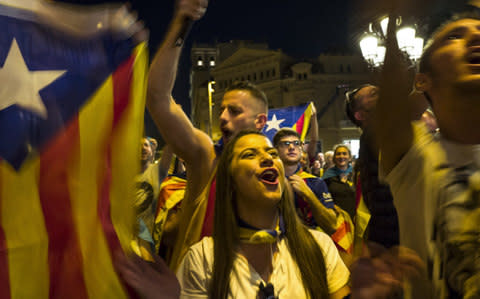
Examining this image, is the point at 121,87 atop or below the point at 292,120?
atop

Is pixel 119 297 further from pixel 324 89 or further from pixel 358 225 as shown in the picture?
pixel 324 89

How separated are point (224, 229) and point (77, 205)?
940mm

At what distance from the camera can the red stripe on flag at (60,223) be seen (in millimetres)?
1755

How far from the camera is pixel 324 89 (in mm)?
50688

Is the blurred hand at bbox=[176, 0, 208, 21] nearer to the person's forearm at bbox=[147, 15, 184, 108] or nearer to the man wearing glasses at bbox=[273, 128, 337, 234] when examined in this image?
the person's forearm at bbox=[147, 15, 184, 108]

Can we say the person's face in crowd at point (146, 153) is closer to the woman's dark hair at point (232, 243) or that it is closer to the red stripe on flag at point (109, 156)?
the woman's dark hair at point (232, 243)

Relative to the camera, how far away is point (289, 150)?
4480 mm

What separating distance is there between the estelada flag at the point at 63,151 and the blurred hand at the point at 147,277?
42 mm

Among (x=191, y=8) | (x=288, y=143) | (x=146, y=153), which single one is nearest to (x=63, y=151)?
(x=191, y=8)

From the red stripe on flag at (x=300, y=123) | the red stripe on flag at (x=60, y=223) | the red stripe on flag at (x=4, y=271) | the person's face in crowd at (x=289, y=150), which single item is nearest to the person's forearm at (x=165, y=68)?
the red stripe on flag at (x=60, y=223)

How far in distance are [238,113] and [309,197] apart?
1.00 metres

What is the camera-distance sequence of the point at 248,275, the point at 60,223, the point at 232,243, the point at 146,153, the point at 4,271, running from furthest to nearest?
the point at 146,153, the point at 232,243, the point at 248,275, the point at 60,223, the point at 4,271

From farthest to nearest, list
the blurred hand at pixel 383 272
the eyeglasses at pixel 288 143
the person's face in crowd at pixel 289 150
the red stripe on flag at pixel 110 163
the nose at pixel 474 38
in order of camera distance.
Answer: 1. the eyeglasses at pixel 288 143
2. the person's face in crowd at pixel 289 150
3. the red stripe on flag at pixel 110 163
4. the nose at pixel 474 38
5. the blurred hand at pixel 383 272

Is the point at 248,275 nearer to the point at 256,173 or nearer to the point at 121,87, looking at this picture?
the point at 256,173
